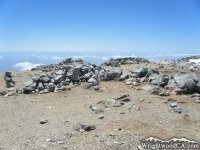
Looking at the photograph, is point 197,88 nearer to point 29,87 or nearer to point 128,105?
point 128,105

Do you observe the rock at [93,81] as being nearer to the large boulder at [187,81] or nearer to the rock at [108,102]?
the rock at [108,102]

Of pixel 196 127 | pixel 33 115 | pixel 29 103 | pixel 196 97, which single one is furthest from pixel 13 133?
pixel 196 97

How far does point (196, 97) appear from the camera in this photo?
12.6 metres

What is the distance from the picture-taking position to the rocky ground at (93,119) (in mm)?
7192

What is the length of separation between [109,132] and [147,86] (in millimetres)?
7969

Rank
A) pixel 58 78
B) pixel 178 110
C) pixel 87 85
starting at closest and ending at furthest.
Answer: pixel 178 110, pixel 87 85, pixel 58 78

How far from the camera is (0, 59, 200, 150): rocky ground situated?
7.19m

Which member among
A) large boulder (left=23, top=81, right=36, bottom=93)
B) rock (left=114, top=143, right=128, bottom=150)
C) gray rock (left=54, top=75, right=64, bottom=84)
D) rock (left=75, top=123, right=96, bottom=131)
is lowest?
rock (left=114, top=143, right=128, bottom=150)

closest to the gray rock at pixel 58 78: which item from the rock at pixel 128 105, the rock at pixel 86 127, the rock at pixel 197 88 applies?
the rock at pixel 128 105

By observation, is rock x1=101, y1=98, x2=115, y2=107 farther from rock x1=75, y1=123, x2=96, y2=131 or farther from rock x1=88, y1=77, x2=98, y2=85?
rock x1=88, y1=77, x2=98, y2=85

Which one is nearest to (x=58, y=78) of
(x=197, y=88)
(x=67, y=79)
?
(x=67, y=79)

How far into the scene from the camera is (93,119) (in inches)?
366

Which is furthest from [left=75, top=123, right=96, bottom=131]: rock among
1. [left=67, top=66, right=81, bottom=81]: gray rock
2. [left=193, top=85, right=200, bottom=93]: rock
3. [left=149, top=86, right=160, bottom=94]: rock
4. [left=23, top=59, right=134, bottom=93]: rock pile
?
[left=193, top=85, right=200, bottom=93]: rock

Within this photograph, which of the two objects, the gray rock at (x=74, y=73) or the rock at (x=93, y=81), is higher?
the gray rock at (x=74, y=73)
